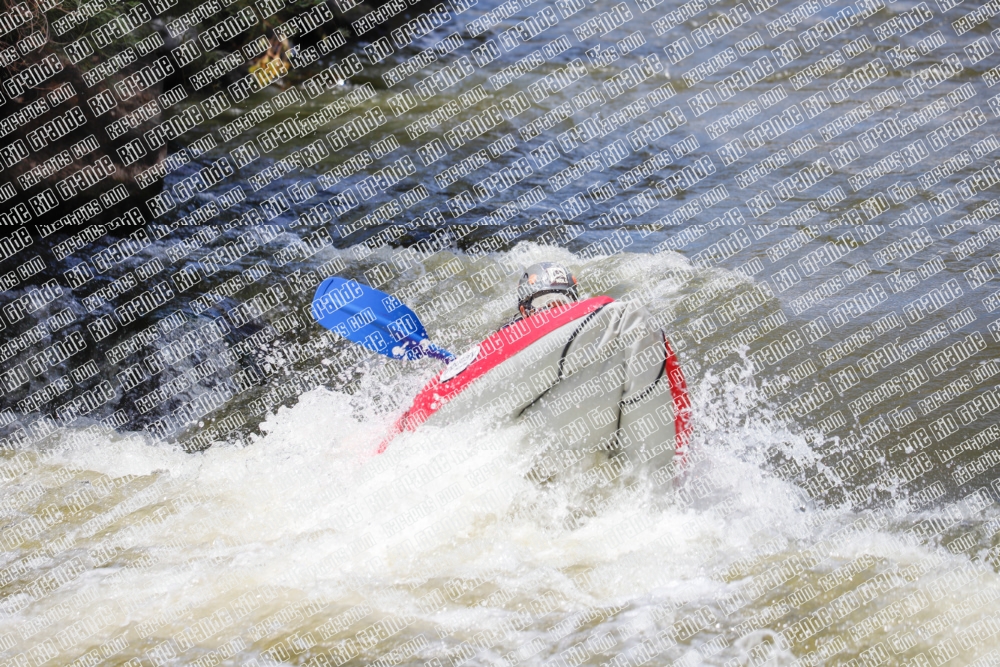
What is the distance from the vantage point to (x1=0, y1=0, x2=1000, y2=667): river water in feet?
12.3

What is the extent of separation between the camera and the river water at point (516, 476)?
3746mm

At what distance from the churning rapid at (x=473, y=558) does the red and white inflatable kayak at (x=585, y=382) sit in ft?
0.47

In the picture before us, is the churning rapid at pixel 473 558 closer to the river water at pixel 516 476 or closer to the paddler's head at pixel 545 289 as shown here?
the river water at pixel 516 476

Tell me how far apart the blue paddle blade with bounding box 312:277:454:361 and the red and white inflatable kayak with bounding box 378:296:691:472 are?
0.56m

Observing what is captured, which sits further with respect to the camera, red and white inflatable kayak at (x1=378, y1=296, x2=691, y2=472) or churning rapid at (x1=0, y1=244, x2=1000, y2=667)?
red and white inflatable kayak at (x1=378, y1=296, x2=691, y2=472)

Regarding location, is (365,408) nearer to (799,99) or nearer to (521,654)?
(521,654)

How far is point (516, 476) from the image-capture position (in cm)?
423

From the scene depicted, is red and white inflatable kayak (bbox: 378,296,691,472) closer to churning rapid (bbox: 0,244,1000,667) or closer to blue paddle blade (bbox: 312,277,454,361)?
churning rapid (bbox: 0,244,1000,667)

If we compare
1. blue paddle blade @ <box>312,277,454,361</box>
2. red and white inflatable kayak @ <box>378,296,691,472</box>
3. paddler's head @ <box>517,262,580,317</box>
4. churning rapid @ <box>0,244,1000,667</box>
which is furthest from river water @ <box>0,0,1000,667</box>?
paddler's head @ <box>517,262,580,317</box>

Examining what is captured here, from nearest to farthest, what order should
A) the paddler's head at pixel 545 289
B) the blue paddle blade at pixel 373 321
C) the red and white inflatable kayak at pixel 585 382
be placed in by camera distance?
the red and white inflatable kayak at pixel 585 382 → the paddler's head at pixel 545 289 → the blue paddle blade at pixel 373 321

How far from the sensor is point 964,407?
207 inches

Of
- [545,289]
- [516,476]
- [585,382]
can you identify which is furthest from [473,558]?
[545,289]

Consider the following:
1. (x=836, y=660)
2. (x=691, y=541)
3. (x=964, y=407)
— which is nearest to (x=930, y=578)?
(x=836, y=660)

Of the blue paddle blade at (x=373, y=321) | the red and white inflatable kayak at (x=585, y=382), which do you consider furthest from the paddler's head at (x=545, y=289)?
the blue paddle blade at (x=373, y=321)
